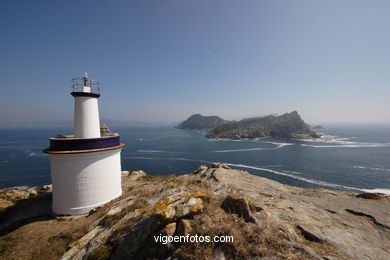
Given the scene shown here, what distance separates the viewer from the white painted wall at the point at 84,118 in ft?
44.5

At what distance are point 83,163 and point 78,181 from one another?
1407 mm

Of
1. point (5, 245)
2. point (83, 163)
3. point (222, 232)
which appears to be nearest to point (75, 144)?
point (83, 163)

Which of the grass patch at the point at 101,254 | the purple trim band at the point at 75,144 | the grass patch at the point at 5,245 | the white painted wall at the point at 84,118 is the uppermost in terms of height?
the white painted wall at the point at 84,118

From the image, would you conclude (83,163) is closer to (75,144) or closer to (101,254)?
(75,144)

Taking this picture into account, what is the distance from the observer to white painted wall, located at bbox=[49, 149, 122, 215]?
12.7 meters

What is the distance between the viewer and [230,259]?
17.7ft

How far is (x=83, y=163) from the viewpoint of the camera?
12.8 meters

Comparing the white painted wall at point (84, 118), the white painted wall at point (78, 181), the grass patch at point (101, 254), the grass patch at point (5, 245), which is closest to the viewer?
the grass patch at point (101, 254)

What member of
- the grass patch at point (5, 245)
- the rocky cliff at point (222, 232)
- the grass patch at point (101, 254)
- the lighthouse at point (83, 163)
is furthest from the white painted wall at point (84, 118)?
the grass patch at point (101, 254)

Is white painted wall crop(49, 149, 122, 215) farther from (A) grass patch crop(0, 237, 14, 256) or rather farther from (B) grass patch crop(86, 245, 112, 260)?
(B) grass patch crop(86, 245, 112, 260)

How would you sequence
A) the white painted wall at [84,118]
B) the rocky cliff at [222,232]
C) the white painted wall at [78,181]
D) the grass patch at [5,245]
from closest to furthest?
the rocky cliff at [222,232]
the grass patch at [5,245]
the white painted wall at [78,181]
the white painted wall at [84,118]

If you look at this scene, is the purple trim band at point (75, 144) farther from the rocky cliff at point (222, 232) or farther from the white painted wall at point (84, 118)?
the rocky cliff at point (222, 232)

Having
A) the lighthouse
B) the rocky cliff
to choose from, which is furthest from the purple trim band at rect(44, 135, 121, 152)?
the rocky cliff

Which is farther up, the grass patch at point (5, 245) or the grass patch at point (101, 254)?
the grass patch at point (101, 254)
